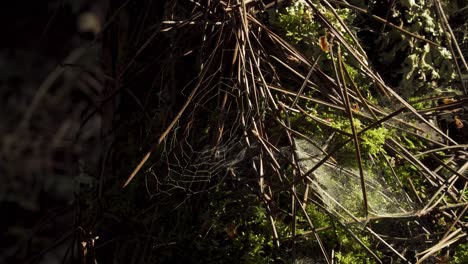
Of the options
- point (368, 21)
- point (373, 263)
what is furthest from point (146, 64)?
point (373, 263)

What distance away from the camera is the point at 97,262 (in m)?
1.87

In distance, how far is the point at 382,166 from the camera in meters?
1.73

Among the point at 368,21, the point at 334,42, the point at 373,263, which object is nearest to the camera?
the point at 373,263

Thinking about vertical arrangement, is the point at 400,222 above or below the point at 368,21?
below

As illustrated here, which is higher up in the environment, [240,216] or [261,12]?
[261,12]

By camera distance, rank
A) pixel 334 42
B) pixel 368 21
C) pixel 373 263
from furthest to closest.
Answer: pixel 368 21, pixel 334 42, pixel 373 263

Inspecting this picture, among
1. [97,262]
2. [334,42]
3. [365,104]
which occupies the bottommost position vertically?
[97,262]

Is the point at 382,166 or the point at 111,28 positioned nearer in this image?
the point at 382,166

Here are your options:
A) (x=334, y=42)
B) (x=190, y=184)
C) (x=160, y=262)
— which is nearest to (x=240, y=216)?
(x=190, y=184)

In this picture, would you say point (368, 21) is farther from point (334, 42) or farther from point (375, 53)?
point (334, 42)

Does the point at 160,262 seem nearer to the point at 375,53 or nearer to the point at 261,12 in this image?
the point at 261,12

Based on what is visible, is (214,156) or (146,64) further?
(146,64)

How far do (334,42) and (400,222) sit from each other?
19.4 inches

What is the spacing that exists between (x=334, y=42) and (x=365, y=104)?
0.19 meters
